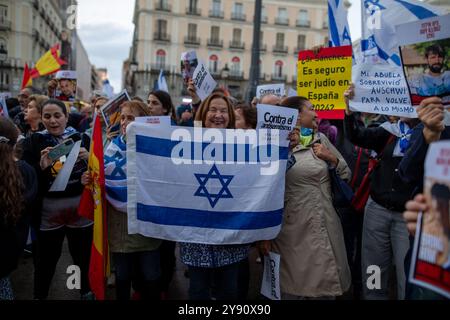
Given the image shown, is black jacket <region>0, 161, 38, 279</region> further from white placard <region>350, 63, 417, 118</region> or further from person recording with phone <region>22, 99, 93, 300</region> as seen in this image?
white placard <region>350, 63, 417, 118</region>

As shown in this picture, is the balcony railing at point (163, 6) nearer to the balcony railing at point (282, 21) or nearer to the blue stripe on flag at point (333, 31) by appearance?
the balcony railing at point (282, 21)

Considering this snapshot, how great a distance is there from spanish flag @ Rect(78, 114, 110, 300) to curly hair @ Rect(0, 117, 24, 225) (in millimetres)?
634

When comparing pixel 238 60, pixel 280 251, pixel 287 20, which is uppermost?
pixel 287 20

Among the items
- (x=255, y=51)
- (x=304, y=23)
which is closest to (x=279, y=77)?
(x=304, y=23)

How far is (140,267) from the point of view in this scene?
290 centimetres

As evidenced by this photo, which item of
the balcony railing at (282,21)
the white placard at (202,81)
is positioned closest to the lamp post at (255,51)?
the white placard at (202,81)

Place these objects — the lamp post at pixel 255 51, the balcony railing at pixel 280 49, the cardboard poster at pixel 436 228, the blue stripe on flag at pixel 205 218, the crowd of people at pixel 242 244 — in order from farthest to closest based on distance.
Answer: the balcony railing at pixel 280 49 → the lamp post at pixel 255 51 → the blue stripe on flag at pixel 205 218 → the crowd of people at pixel 242 244 → the cardboard poster at pixel 436 228

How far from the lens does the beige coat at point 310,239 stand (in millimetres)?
2719

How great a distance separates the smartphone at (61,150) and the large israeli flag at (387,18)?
2.67 metres

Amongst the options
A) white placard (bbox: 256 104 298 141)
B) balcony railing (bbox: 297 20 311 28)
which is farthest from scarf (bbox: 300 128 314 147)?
balcony railing (bbox: 297 20 311 28)
